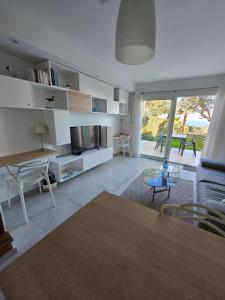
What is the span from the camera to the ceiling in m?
1.40

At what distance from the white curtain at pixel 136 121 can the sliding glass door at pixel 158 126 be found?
0.23 meters

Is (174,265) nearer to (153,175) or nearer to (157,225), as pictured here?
(157,225)

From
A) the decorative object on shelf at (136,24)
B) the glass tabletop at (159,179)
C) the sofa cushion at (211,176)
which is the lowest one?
the glass tabletop at (159,179)

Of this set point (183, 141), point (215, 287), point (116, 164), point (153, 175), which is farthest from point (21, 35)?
point (183, 141)

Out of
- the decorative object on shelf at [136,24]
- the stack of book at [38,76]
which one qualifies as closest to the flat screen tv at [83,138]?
the stack of book at [38,76]

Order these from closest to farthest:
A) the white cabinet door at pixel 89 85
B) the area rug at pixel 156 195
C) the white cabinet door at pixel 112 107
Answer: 1. the area rug at pixel 156 195
2. the white cabinet door at pixel 89 85
3. the white cabinet door at pixel 112 107

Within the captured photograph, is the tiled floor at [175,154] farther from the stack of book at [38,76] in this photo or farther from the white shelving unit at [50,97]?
the stack of book at [38,76]

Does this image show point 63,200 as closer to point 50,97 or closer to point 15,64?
point 50,97

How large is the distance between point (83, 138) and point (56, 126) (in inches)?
34.3

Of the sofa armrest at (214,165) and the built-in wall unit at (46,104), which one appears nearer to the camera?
the built-in wall unit at (46,104)

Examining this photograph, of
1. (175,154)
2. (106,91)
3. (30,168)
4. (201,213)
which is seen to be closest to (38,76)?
(30,168)

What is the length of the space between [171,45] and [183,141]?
10.0 feet

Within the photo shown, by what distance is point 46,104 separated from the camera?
246 cm

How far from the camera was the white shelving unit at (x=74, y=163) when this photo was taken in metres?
2.54
